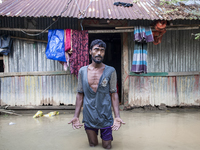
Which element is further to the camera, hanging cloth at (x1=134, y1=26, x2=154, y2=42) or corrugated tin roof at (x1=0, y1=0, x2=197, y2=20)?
hanging cloth at (x1=134, y1=26, x2=154, y2=42)

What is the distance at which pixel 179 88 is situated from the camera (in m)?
6.78

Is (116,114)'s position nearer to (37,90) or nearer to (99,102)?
(99,102)

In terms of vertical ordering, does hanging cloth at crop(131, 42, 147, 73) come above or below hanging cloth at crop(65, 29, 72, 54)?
below

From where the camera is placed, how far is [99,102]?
126 inches

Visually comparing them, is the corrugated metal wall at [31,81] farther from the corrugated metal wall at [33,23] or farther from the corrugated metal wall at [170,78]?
the corrugated metal wall at [170,78]

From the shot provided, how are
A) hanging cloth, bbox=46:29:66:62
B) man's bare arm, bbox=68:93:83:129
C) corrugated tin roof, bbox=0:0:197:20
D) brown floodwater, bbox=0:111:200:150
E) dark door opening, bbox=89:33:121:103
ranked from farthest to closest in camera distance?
dark door opening, bbox=89:33:121:103, hanging cloth, bbox=46:29:66:62, corrugated tin roof, bbox=0:0:197:20, brown floodwater, bbox=0:111:200:150, man's bare arm, bbox=68:93:83:129

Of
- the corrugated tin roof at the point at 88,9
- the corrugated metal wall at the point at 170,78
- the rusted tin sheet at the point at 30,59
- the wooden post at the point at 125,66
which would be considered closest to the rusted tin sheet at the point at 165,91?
the corrugated metal wall at the point at 170,78

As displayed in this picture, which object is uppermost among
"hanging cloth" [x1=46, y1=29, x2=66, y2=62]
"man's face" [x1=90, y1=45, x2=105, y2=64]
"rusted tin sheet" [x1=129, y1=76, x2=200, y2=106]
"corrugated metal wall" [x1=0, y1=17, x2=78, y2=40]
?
"corrugated metal wall" [x1=0, y1=17, x2=78, y2=40]

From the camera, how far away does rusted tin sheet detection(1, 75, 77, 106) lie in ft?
21.5

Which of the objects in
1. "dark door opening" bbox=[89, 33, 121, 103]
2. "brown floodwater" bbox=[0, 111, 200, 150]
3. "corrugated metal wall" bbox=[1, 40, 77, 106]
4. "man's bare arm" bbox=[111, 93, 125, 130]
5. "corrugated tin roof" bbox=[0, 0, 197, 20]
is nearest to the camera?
"man's bare arm" bbox=[111, 93, 125, 130]

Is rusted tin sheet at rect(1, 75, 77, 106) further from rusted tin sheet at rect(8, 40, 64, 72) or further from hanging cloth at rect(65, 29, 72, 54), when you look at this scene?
hanging cloth at rect(65, 29, 72, 54)

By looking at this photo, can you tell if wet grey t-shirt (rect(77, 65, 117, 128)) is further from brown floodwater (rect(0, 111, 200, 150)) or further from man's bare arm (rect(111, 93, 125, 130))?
brown floodwater (rect(0, 111, 200, 150))

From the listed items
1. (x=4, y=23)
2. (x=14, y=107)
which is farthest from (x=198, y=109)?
(x=4, y=23)

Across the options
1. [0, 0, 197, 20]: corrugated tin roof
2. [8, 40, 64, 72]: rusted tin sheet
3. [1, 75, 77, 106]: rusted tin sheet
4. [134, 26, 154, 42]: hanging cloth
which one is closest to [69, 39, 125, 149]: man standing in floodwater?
[0, 0, 197, 20]: corrugated tin roof
